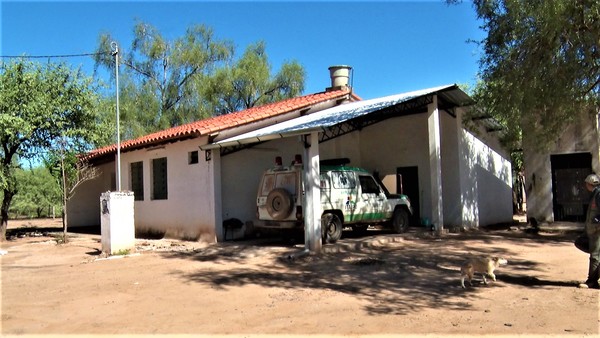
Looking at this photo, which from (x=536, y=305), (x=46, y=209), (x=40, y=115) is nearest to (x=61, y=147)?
(x=40, y=115)

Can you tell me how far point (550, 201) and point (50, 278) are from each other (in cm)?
1395

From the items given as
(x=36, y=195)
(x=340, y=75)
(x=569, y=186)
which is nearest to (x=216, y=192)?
(x=340, y=75)

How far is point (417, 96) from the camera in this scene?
551 inches

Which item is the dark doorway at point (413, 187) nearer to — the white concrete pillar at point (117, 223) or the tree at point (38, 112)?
the white concrete pillar at point (117, 223)

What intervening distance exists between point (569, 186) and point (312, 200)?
9398 mm

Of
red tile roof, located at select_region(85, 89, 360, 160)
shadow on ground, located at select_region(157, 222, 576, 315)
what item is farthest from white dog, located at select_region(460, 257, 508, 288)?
red tile roof, located at select_region(85, 89, 360, 160)

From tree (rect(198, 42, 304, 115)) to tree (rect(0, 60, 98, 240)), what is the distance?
9.96 metres

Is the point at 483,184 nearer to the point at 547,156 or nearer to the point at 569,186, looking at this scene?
the point at 547,156

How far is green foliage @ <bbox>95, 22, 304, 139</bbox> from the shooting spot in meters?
27.3

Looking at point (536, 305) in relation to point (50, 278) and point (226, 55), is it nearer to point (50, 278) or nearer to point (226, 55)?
point (50, 278)

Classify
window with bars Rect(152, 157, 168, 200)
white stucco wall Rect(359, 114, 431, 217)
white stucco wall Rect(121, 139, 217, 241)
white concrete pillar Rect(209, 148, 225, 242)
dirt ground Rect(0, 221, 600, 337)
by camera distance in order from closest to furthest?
dirt ground Rect(0, 221, 600, 337), white concrete pillar Rect(209, 148, 225, 242), white stucco wall Rect(121, 139, 217, 241), window with bars Rect(152, 157, 168, 200), white stucco wall Rect(359, 114, 431, 217)

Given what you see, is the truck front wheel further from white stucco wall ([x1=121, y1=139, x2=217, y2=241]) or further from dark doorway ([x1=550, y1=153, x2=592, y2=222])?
dark doorway ([x1=550, y1=153, x2=592, y2=222])

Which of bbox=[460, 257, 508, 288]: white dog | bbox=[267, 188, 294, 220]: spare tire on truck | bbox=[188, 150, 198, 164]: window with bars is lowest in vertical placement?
bbox=[460, 257, 508, 288]: white dog

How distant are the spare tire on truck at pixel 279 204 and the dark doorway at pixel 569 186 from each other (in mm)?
9075
